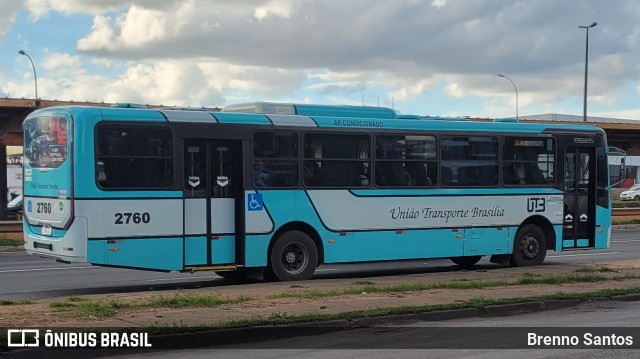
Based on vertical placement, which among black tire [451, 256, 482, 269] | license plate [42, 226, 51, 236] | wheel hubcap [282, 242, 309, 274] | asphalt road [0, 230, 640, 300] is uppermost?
license plate [42, 226, 51, 236]

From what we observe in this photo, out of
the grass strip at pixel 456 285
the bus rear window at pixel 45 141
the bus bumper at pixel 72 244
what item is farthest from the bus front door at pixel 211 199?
the grass strip at pixel 456 285

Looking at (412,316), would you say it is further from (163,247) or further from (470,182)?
(470,182)

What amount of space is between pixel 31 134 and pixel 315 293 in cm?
574

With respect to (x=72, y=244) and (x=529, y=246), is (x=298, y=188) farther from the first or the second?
(x=529, y=246)

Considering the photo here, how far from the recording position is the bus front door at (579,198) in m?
19.0

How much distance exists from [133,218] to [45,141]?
1.94 m

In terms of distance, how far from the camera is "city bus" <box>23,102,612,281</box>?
13.8 metres

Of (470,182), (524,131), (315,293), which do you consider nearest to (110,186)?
(315,293)

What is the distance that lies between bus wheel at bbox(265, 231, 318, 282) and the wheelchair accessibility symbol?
73 cm

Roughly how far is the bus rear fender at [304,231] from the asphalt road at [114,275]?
1.21 metres

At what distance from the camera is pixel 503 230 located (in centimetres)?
1808

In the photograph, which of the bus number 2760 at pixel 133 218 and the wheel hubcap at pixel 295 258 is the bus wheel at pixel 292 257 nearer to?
the wheel hubcap at pixel 295 258

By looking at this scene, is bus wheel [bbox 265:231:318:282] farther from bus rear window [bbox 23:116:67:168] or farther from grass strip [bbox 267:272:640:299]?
bus rear window [bbox 23:116:67:168]

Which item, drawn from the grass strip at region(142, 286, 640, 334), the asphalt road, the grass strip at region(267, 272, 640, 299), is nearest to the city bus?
the asphalt road
